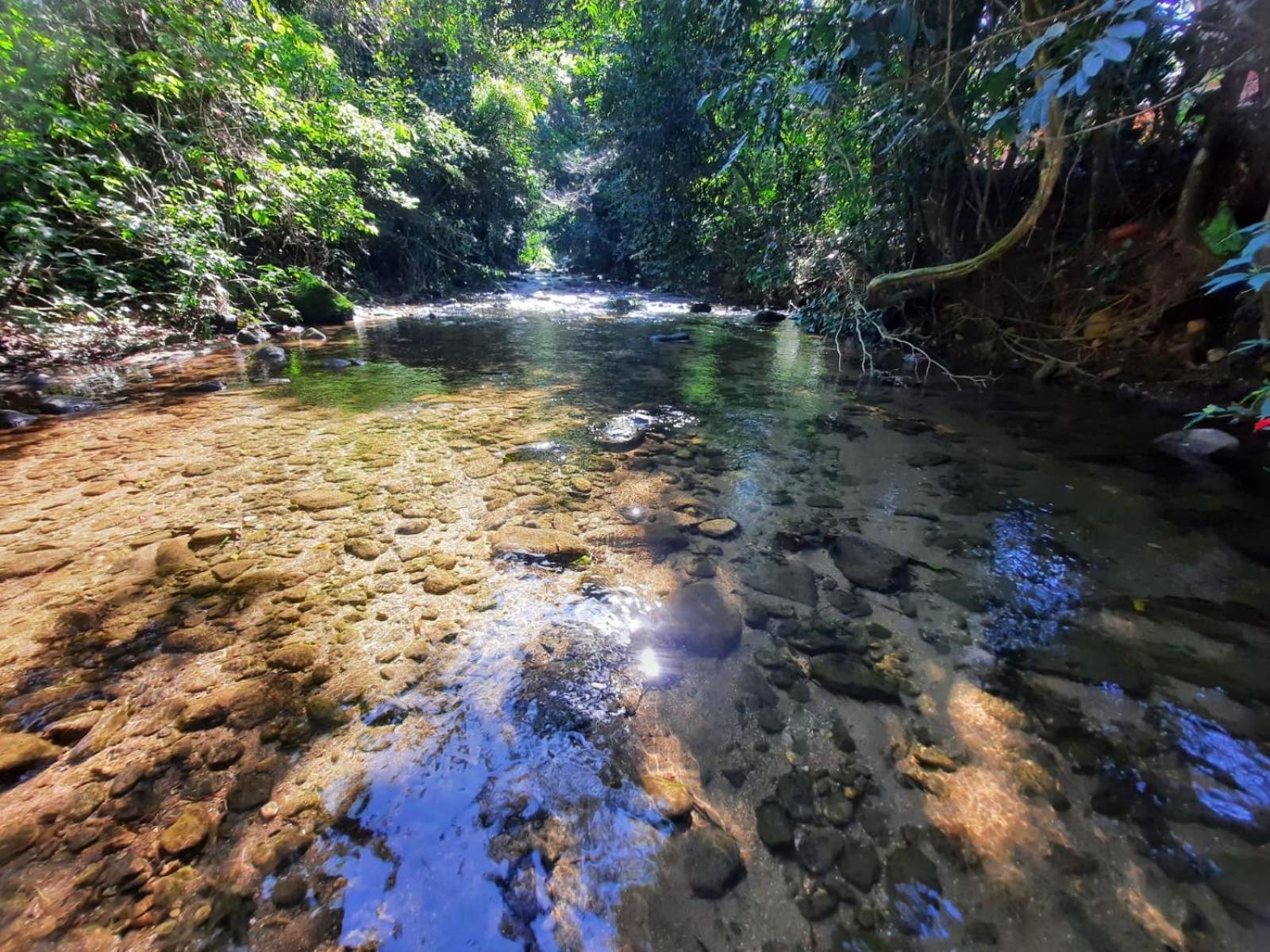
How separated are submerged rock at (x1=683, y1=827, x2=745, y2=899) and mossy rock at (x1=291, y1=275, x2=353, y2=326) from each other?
32.2 feet

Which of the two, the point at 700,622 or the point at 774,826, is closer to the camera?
the point at 774,826

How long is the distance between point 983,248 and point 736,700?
6164mm

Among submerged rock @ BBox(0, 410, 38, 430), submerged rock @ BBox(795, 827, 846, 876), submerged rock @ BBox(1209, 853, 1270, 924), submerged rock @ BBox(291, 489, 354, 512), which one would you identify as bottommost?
submerged rock @ BBox(0, 410, 38, 430)

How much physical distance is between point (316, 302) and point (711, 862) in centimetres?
1031

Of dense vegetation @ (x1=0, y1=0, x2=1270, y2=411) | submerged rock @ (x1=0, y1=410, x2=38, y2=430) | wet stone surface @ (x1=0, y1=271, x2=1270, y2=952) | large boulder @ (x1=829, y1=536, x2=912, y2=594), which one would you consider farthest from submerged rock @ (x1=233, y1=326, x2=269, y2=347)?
large boulder @ (x1=829, y1=536, x2=912, y2=594)

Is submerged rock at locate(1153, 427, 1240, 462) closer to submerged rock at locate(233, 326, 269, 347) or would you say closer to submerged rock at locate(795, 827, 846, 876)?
submerged rock at locate(795, 827, 846, 876)

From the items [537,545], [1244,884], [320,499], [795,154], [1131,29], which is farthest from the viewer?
[795,154]

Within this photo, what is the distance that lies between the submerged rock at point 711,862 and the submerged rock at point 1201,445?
383cm

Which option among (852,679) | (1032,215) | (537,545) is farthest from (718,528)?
(1032,215)

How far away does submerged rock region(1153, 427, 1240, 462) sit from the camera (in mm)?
3279

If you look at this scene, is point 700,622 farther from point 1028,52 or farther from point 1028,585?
point 1028,52

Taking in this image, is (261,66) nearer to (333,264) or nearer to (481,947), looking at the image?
(333,264)

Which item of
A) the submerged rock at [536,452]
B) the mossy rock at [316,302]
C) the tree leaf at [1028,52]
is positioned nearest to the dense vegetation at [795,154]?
the tree leaf at [1028,52]

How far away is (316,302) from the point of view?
911 cm
